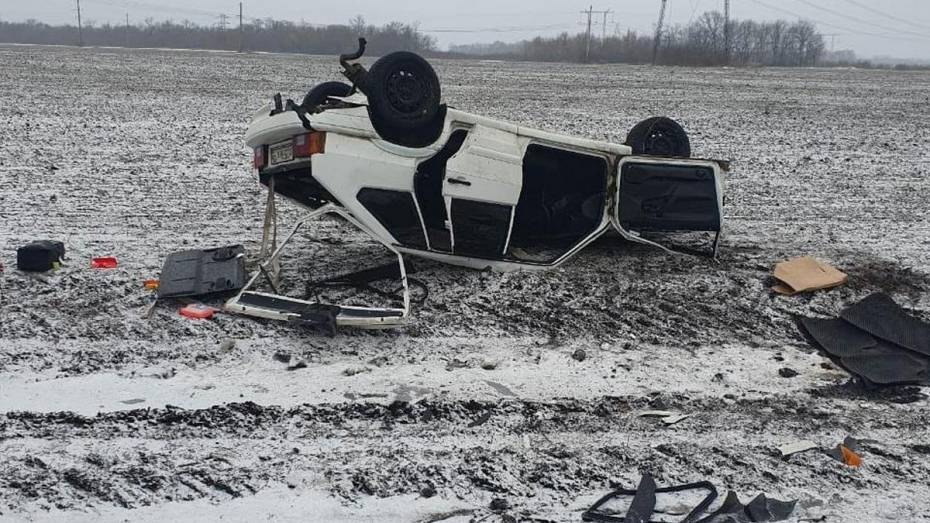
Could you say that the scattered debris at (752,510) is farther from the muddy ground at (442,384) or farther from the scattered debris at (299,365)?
the scattered debris at (299,365)

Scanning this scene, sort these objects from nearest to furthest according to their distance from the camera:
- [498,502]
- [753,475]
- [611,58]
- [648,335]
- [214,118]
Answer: [498,502], [753,475], [648,335], [214,118], [611,58]

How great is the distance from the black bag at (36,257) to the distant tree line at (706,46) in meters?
48.9

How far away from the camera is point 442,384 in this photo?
13.5 feet

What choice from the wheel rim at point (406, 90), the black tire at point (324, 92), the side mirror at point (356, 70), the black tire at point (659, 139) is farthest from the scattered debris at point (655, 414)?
the black tire at point (659, 139)

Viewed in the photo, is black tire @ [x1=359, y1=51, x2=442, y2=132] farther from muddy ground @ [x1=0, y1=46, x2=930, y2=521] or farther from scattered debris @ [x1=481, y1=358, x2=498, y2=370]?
scattered debris @ [x1=481, y1=358, x2=498, y2=370]

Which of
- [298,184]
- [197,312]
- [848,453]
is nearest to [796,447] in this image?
[848,453]

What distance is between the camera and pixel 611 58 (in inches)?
2411

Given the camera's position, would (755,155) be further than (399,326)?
Yes

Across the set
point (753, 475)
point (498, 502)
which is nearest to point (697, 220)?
point (753, 475)

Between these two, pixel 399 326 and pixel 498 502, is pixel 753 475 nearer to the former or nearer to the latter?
pixel 498 502

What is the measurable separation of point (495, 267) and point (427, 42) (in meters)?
79.9

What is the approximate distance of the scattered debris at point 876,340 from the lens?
4.32 m

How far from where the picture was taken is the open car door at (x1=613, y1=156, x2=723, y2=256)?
5.89 m

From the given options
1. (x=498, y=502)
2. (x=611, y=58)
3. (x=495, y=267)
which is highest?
(x=611, y=58)
